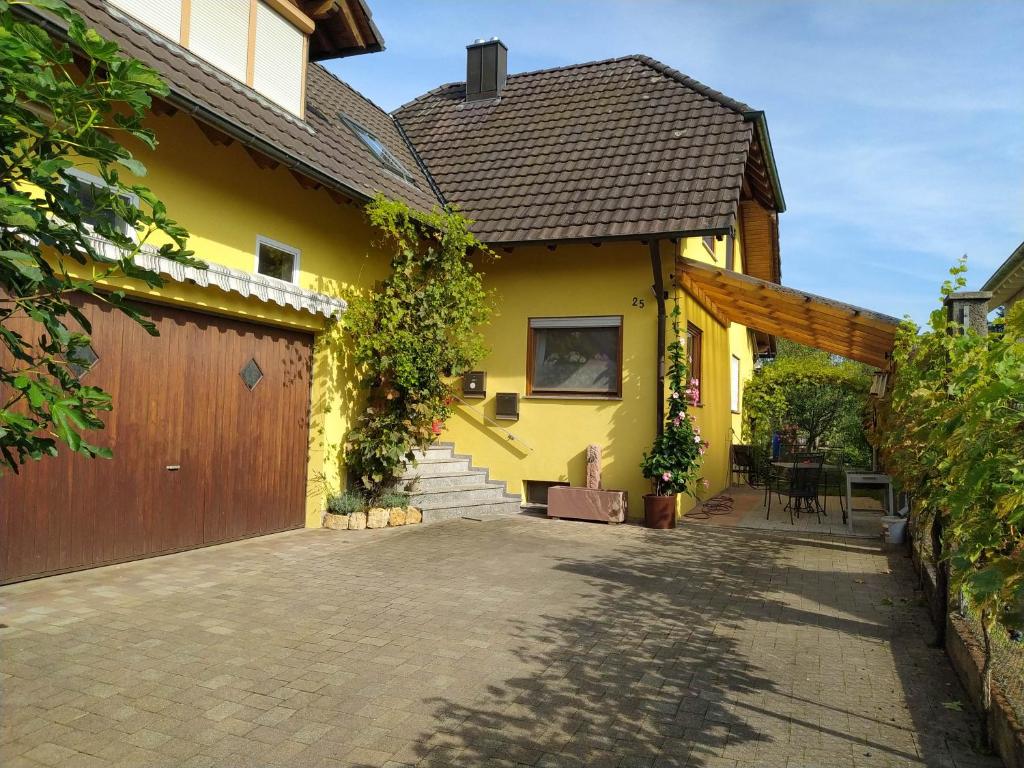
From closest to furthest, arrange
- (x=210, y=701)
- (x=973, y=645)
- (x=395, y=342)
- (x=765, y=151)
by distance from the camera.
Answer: (x=210, y=701), (x=973, y=645), (x=395, y=342), (x=765, y=151)

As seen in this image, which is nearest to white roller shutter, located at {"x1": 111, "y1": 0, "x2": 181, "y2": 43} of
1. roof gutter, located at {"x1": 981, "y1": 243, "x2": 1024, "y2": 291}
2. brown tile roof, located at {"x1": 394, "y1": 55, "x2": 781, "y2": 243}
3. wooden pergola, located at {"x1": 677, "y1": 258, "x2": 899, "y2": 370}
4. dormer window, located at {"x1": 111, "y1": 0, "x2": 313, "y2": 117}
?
dormer window, located at {"x1": 111, "y1": 0, "x2": 313, "y2": 117}

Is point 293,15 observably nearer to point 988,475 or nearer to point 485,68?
point 485,68

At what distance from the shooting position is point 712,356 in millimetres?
13352

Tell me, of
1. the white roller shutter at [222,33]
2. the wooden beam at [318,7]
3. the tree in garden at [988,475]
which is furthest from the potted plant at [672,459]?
the white roller shutter at [222,33]

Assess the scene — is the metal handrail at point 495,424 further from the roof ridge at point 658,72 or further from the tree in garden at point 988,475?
the tree in garden at point 988,475

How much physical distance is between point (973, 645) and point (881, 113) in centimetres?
946

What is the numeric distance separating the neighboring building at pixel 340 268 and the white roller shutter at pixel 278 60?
0.03 m

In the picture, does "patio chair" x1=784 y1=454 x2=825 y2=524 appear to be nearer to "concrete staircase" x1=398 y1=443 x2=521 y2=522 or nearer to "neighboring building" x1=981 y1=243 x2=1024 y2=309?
"neighboring building" x1=981 y1=243 x2=1024 y2=309

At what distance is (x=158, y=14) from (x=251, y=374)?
12.2 feet

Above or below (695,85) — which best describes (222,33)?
below

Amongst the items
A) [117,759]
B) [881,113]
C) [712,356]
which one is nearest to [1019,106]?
[881,113]

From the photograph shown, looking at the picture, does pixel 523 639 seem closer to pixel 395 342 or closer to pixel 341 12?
pixel 395 342

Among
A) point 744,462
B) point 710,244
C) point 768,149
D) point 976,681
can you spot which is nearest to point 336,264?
point 710,244

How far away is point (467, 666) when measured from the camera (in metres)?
4.23
